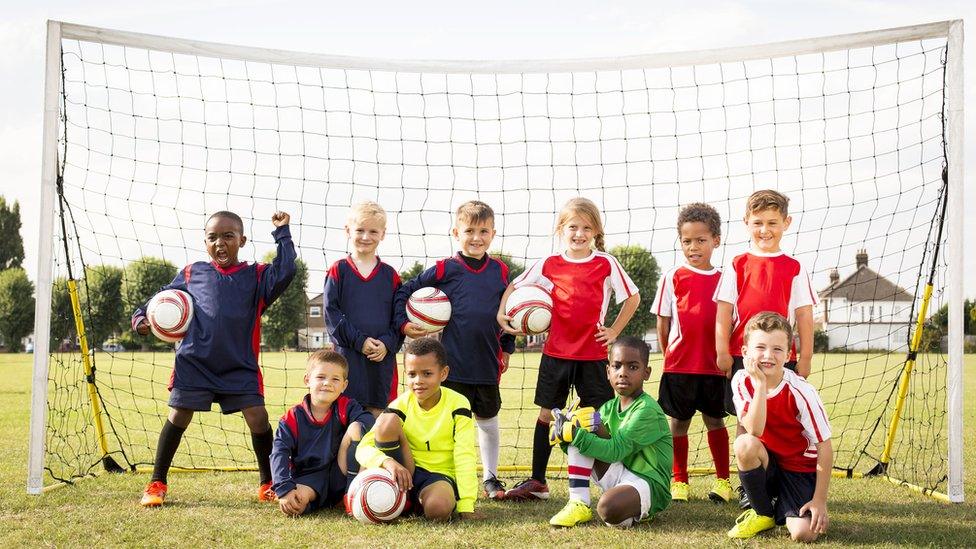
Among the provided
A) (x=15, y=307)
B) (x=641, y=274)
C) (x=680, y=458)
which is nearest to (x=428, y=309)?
(x=680, y=458)

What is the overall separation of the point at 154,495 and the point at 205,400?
586 mm

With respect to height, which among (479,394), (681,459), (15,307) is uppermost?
(15,307)

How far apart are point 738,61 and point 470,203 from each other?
212 centimetres

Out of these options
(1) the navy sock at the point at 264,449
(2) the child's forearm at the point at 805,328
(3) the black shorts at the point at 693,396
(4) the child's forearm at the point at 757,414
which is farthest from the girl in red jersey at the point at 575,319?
(1) the navy sock at the point at 264,449

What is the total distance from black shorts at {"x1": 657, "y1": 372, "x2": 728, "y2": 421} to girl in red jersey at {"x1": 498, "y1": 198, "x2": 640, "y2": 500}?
39cm

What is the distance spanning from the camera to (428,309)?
15.7 feet

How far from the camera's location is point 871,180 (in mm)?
6223

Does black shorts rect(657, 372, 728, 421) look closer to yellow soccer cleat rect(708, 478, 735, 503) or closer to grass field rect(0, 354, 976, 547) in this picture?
yellow soccer cleat rect(708, 478, 735, 503)

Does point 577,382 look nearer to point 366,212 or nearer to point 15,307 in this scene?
point 366,212

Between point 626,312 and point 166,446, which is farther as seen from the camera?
point 626,312

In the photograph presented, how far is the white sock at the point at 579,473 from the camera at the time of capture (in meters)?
4.18

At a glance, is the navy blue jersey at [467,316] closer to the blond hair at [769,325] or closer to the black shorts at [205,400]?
the black shorts at [205,400]

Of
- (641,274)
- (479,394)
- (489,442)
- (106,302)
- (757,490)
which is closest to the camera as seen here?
(757,490)

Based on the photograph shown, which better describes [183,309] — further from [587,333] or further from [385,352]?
[587,333]
